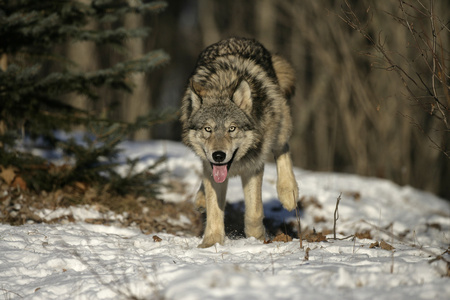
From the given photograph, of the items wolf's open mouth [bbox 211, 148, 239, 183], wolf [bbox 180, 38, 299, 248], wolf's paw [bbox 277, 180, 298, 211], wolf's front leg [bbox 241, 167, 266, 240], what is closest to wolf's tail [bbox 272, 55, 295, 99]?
wolf [bbox 180, 38, 299, 248]

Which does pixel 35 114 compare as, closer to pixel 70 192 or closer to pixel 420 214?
pixel 70 192

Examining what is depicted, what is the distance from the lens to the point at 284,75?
6699 millimetres

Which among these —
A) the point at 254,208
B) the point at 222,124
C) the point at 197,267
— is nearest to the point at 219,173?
the point at 222,124

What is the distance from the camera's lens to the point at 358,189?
33.1ft

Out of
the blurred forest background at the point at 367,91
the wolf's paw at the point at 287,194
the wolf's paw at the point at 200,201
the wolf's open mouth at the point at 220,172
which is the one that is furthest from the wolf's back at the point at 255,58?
the blurred forest background at the point at 367,91

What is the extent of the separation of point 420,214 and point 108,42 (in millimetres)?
6620

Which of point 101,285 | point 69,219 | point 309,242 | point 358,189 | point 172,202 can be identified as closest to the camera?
point 101,285

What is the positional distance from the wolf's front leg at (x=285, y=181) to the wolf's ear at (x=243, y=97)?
5.11 ft

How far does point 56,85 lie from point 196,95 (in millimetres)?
2569

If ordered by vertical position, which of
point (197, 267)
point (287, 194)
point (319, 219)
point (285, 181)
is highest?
point (285, 181)

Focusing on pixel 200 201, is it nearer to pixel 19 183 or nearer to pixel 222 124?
pixel 222 124

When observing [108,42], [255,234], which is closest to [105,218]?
[255,234]

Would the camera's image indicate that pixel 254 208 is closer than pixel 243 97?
No

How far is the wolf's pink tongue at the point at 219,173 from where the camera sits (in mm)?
4617
